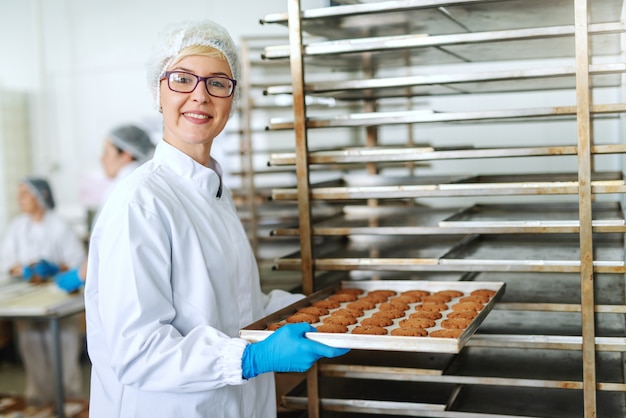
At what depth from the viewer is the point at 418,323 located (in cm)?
175

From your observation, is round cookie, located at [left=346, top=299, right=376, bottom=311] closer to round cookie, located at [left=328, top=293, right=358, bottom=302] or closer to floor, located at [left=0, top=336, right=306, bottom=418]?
round cookie, located at [left=328, top=293, right=358, bottom=302]

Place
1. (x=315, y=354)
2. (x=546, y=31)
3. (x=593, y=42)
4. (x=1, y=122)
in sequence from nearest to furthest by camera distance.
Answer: (x=315, y=354)
(x=546, y=31)
(x=593, y=42)
(x=1, y=122)

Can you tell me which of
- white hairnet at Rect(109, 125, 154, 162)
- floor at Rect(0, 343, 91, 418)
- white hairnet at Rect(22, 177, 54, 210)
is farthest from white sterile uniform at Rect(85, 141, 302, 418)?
white hairnet at Rect(22, 177, 54, 210)

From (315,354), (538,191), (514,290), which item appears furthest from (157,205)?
(514,290)

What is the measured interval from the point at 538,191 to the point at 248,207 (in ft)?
11.6

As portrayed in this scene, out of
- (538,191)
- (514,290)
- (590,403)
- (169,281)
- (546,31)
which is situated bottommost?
(590,403)

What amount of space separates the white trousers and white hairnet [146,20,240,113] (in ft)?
10.2

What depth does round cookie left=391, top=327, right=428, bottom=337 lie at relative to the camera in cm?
163

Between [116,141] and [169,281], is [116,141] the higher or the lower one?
the higher one

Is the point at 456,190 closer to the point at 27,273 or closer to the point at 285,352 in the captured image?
the point at 285,352

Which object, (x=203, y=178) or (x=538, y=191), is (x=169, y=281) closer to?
(x=203, y=178)

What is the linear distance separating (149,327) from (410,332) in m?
0.61

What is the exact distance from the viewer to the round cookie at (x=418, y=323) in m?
1.75

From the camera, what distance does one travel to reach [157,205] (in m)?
1.66
